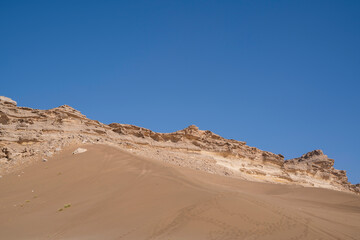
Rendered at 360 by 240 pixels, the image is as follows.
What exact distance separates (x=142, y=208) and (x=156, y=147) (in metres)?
18.4

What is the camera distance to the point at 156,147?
98.0 feet

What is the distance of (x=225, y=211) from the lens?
10.0 metres

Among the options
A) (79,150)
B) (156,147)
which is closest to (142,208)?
(79,150)

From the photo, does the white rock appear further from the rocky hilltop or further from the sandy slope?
the rocky hilltop

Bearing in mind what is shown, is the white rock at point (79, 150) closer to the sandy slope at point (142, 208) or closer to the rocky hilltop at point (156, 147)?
the sandy slope at point (142, 208)

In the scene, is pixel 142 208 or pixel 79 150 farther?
pixel 79 150

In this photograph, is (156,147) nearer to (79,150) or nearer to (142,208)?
(79,150)

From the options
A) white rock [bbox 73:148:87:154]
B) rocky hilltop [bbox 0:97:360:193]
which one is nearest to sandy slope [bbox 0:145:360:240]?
white rock [bbox 73:148:87:154]

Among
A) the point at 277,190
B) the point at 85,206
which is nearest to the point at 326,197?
the point at 277,190

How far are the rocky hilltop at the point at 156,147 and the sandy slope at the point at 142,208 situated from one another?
3463 millimetres

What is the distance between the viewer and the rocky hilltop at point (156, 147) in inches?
883

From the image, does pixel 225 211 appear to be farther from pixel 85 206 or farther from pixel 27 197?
pixel 27 197

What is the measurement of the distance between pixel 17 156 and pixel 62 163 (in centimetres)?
403

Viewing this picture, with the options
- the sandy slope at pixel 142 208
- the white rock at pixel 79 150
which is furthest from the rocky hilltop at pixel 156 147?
the sandy slope at pixel 142 208
